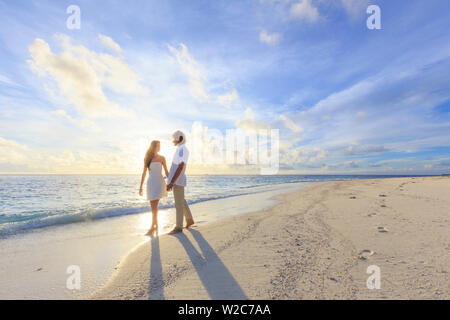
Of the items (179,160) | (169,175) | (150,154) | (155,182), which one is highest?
(150,154)

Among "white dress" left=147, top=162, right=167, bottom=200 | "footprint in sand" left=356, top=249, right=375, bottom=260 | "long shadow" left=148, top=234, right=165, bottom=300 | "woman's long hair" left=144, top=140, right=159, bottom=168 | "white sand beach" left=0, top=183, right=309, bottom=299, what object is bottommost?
"white sand beach" left=0, top=183, right=309, bottom=299

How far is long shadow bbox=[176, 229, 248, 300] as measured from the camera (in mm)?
2780

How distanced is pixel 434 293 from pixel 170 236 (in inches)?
206

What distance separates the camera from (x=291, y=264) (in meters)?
3.58

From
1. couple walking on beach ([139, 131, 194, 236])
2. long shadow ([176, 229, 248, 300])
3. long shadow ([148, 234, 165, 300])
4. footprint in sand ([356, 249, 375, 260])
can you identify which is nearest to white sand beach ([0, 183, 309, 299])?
long shadow ([148, 234, 165, 300])

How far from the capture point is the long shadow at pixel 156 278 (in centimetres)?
282

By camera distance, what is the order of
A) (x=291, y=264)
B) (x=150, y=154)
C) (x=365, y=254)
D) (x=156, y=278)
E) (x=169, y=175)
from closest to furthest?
(x=156, y=278) < (x=291, y=264) < (x=365, y=254) < (x=169, y=175) < (x=150, y=154)

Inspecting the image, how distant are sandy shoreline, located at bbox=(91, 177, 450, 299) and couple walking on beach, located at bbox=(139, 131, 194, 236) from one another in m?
0.89

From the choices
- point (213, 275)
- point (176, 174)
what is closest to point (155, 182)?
point (176, 174)

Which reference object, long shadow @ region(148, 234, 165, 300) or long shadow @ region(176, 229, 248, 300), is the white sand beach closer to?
long shadow @ region(148, 234, 165, 300)

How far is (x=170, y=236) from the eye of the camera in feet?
19.2

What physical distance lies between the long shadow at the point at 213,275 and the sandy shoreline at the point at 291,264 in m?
0.01

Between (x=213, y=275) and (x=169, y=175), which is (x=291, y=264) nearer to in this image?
(x=213, y=275)

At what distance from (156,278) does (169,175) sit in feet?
10.5
